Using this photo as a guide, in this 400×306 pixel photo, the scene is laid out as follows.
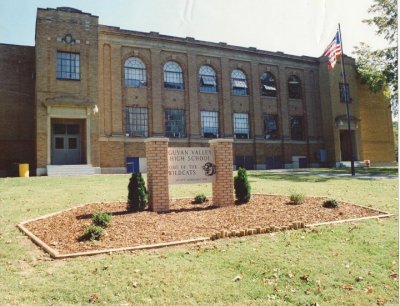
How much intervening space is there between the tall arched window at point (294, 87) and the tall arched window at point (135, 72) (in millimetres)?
15986

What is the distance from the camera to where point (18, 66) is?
29.3 meters

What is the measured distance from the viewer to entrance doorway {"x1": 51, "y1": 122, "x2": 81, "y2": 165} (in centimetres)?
2669

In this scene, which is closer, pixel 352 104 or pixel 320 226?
pixel 320 226

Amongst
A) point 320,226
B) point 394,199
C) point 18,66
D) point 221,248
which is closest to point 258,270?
point 221,248

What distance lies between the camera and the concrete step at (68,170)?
79.2ft

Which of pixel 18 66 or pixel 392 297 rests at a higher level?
pixel 18 66

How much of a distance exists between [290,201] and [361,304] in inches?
266

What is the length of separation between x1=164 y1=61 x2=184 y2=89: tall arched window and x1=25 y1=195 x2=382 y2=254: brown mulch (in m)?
21.3

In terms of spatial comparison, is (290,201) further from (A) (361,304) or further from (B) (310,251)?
(A) (361,304)

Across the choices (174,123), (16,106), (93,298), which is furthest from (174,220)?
(16,106)

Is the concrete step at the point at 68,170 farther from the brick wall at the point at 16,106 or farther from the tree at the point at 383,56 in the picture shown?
the tree at the point at 383,56

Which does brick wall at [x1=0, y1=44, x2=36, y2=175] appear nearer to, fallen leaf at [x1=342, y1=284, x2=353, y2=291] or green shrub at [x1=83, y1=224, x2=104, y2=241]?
green shrub at [x1=83, y1=224, x2=104, y2=241]

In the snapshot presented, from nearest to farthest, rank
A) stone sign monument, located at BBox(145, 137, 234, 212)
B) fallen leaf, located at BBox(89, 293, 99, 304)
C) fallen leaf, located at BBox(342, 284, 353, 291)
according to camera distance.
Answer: fallen leaf, located at BBox(89, 293, 99, 304)
fallen leaf, located at BBox(342, 284, 353, 291)
stone sign monument, located at BBox(145, 137, 234, 212)

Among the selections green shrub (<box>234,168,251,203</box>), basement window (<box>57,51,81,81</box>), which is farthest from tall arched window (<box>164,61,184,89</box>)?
green shrub (<box>234,168,251,203</box>)
